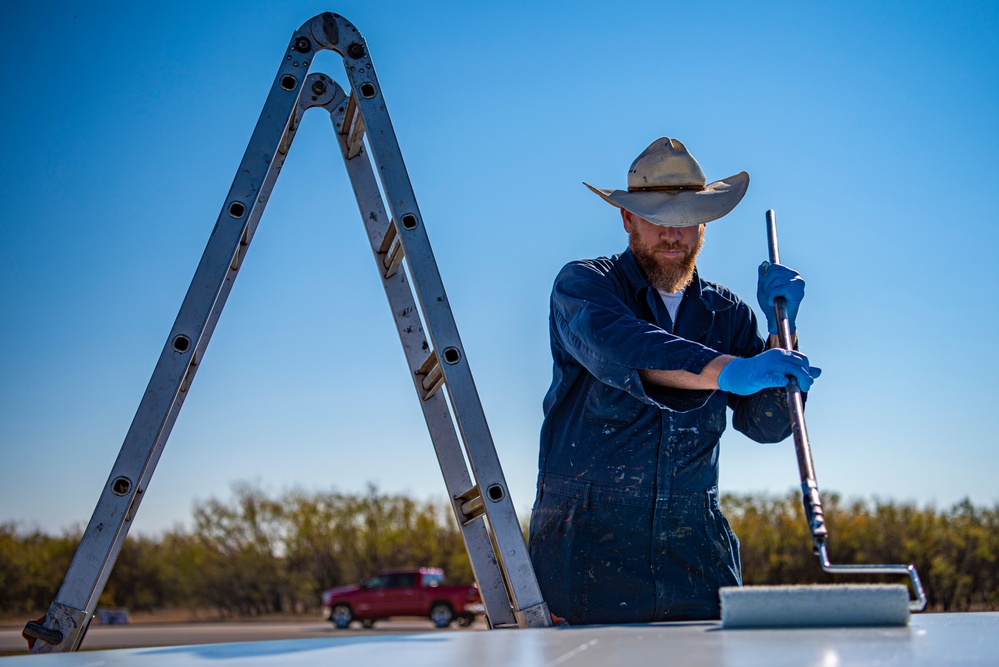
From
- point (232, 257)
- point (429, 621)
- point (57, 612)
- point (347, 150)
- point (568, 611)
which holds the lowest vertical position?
point (429, 621)

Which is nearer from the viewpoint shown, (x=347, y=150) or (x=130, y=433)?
(x=130, y=433)

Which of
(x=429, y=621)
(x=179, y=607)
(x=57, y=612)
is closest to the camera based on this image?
(x=57, y=612)

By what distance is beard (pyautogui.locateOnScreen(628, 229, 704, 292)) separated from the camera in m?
3.11

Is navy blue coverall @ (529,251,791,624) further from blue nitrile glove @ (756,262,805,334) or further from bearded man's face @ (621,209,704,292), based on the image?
blue nitrile glove @ (756,262,805,334)

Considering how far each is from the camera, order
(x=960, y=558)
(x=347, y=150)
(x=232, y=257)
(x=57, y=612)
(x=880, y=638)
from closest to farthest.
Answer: (x=880, y=638), (x=57, y=612), (x=232, y=257), (x=347, y=150), (x=960, y=558)

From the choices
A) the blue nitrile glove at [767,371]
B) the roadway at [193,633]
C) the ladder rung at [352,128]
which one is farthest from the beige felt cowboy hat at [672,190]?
the roadway at [193,633]

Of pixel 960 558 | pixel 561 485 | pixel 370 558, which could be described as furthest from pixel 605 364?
pixel 370 558

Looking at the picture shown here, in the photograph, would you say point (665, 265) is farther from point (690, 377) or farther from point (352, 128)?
point (352, 128)

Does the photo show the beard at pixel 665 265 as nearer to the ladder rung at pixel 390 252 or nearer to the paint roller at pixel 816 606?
the ladder rung at pixel 390 252

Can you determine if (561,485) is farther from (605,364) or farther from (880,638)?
(880,638)

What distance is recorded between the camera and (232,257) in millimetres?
2613

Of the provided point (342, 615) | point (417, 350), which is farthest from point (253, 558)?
point (417, 350)

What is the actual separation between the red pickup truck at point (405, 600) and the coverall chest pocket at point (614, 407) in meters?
17.2

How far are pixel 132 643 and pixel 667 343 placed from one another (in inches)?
611
